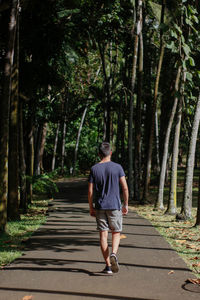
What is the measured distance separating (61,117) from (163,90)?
12.6 metres

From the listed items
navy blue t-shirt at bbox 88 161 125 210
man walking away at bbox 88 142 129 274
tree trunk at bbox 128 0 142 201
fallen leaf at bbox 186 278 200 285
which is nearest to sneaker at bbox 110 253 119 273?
man walking away at bbox 88 142 129 274

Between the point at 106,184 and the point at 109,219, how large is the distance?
1.74ft

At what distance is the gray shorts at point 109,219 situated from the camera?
6.88m

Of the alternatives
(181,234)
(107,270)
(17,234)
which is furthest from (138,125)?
(107,270)

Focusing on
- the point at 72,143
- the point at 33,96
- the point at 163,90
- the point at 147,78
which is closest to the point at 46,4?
the point at 33,96

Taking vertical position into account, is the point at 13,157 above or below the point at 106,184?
above

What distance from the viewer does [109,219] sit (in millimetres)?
6895

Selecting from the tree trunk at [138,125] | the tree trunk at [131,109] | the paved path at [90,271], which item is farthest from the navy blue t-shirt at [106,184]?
the tree trunk at [131,109]

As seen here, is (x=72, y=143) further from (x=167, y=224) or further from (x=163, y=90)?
(x=167, y=224)

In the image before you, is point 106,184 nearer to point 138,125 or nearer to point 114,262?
point 114,262

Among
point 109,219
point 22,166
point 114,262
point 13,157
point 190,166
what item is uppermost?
point 13,157

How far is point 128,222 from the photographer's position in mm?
13594

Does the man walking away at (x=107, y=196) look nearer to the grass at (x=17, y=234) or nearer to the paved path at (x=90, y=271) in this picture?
the paved path at (x=90, y=271)

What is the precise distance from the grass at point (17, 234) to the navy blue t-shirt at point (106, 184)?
78.9 inches
